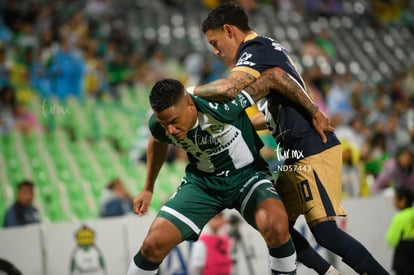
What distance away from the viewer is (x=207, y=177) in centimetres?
540

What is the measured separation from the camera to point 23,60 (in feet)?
40.4

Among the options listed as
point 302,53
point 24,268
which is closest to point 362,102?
point 302,53

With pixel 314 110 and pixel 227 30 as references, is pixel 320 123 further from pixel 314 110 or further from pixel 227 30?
pixel 227 30

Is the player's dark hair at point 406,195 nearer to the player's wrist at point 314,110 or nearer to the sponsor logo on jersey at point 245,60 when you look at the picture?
the player's wrist at point 314,110

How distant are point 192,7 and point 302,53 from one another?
2.59 meters

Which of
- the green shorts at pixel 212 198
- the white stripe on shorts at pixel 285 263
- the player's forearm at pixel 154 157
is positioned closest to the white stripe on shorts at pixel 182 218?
the green shorts at pixel 212 198

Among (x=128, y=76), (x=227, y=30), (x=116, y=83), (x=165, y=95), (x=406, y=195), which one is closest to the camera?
(x=165, y=95)

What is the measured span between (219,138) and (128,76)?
851cm

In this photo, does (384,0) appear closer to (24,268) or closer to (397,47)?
(397,47)

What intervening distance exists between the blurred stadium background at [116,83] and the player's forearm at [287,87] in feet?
15.7

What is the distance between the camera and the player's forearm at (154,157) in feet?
18.0

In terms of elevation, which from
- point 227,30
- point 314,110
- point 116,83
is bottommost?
point 314,110

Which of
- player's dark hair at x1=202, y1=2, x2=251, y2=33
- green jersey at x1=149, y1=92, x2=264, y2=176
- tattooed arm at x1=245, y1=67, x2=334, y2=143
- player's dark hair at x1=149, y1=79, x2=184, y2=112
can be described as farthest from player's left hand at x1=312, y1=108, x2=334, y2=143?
player's dark hair at x1=149, y1=79, x2=184, y2=112

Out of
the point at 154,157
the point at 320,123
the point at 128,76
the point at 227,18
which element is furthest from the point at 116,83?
the point at 320,123
